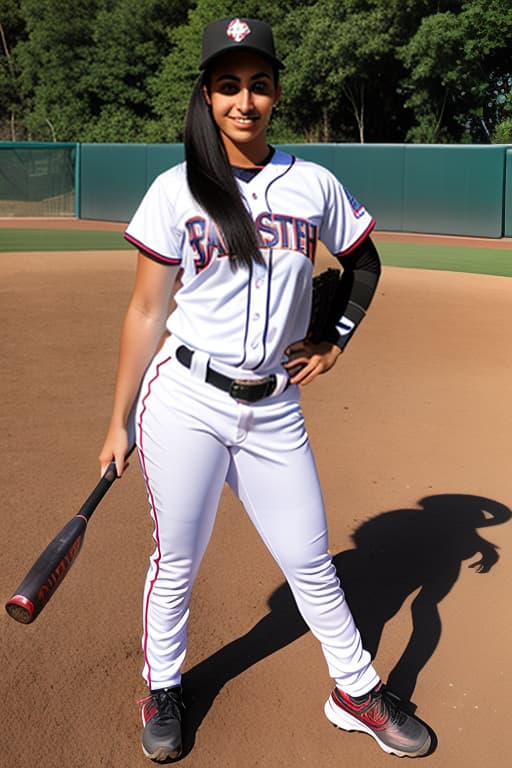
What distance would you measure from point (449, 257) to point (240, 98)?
14.5m

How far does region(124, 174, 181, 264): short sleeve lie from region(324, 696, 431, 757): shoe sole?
1477 mm

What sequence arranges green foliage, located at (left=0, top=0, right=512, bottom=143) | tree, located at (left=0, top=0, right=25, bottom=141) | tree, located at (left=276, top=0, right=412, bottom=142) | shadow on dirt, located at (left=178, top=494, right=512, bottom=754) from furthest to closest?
tree, located at (left=0, top=0, right=25, bottom=141), tree, located at (left=276, top=0, right=412, bottom=142), green foliage, located at (left=0, top=0, right=512, bottom=143), shadow on dirt, located at (left=178, top=494, right=512, bottom=754)

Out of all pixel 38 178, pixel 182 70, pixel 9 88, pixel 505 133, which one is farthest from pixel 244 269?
pixel 9 88

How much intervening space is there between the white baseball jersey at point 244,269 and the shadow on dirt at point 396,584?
1.26 m

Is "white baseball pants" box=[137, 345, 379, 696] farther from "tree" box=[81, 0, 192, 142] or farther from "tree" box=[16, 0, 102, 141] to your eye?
"tree" box=[16, 0, 102, 141]

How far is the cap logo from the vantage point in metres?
2.29

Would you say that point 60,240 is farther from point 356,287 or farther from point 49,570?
point 49,570

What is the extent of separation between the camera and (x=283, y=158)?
2.48 m

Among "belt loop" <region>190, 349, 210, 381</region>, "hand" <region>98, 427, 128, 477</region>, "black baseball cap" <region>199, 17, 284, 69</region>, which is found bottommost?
"hand" <region>98, 427, 128, 477</region>

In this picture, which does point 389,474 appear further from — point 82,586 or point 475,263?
point 475,263

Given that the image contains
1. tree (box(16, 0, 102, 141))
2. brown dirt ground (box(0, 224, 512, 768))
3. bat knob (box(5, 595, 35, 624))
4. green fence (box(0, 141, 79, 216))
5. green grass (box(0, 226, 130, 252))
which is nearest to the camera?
bat knob (box(5, 595, 35, 624))

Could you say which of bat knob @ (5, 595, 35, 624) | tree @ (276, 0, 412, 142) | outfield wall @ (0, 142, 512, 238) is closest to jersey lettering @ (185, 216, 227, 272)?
bat knob @ (5, 595, 35, 624)

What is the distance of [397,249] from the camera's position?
58.0ft

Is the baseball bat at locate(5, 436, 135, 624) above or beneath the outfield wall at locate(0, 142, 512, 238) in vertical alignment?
beneath
